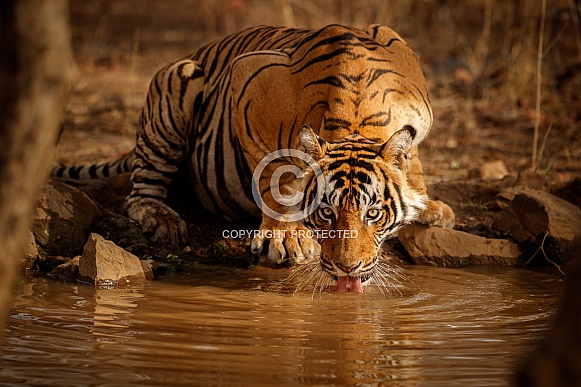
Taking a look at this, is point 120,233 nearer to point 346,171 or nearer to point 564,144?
point 346,171

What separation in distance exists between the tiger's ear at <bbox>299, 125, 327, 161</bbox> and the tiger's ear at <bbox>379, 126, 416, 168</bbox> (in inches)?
12.2

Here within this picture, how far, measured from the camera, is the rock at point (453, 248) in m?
5.83

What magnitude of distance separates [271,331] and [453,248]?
2015 millimetres

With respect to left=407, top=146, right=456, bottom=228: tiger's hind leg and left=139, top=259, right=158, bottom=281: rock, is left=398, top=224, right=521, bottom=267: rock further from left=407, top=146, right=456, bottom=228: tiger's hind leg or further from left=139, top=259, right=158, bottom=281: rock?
left=139, top=259, right=158, bottom=281: rock

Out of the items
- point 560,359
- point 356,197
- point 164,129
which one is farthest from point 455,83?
point 560,359

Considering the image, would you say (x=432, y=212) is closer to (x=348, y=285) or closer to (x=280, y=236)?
(x=280, y=236)

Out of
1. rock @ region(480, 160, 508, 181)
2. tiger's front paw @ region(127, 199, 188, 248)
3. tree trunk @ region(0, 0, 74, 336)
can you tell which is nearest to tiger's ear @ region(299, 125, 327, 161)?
tiger's front paw @ region(127, 199, 188, 248)

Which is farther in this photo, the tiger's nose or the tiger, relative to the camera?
the tiger

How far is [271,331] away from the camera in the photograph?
167 inches

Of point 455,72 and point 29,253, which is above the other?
point 455,72

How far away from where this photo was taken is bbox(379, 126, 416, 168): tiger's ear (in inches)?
183

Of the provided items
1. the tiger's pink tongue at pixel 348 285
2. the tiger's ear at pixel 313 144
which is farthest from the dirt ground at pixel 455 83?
the tiger's ear at pixel 313 144

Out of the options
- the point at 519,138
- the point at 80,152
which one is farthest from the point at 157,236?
the point at 519,138

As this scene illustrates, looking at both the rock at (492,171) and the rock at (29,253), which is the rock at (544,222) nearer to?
the rock at (492,171)
